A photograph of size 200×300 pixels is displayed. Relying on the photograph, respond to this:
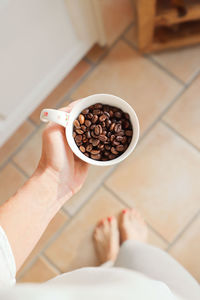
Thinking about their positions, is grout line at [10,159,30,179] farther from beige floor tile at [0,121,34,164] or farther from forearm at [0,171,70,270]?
forearm at [0,171,70,270]

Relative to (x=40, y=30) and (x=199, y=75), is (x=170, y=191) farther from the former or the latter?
(x=40, y=30)

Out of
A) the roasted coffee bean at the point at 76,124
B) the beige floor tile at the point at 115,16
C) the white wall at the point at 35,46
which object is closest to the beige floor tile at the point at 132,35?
the beige floor tile at the point at 115,16

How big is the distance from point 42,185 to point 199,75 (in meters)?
0.81

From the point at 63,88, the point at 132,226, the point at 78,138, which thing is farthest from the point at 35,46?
the point at 132,226

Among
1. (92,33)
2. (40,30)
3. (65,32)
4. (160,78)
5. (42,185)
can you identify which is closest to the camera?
(42,185)

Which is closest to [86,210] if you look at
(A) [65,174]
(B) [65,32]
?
(A) [65,174]

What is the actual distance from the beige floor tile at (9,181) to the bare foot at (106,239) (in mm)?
343

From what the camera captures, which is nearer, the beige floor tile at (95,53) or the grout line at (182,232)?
the grout line at (182,232)

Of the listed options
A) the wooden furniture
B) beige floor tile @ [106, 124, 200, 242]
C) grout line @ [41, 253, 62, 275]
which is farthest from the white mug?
grout line @ [41, 253, 62, 275]

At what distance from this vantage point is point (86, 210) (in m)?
1.24

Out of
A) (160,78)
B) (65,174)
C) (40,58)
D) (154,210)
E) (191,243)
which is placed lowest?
(191,243)

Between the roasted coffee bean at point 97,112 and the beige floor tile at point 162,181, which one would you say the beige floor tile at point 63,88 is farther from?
the roasted coffee bean at point 97,112

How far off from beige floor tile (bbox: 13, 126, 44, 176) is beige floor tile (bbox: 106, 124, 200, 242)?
294 millimetres

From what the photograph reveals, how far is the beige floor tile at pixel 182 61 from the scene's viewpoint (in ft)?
4.15
